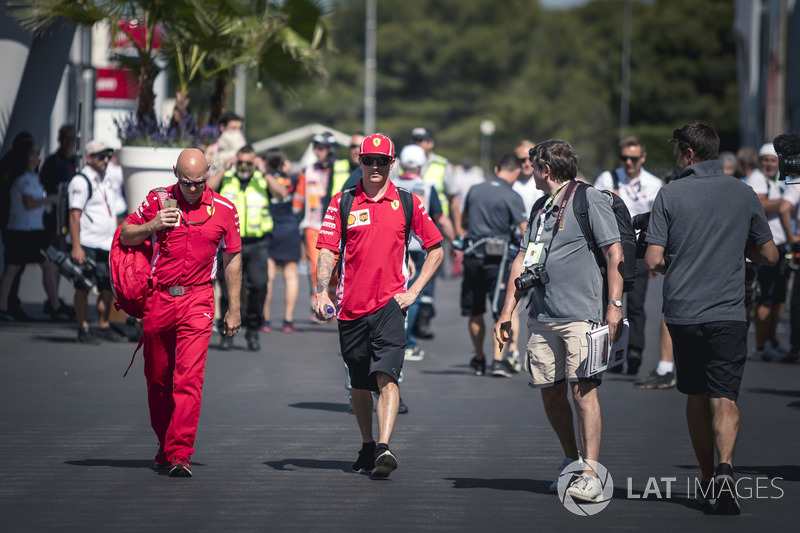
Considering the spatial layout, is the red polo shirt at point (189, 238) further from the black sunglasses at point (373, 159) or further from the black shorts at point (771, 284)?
the black shorts at point (771, 284)

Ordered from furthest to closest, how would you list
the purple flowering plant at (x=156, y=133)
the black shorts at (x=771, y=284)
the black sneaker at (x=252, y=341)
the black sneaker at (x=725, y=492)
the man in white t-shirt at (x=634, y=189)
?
the purple flowering plant at (x=156, y=133) < the black sneaker at (x=252, y=341) < the black shorts at (x=771, y=284) < the man in white t-shirt at (x=634, y=189) < the black sneaker at (x=725, y=492)

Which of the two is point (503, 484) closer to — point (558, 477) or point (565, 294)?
point (558, 477)

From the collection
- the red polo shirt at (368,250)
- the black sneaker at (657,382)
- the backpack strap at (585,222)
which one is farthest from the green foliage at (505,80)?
the backpack strap at (585,222)

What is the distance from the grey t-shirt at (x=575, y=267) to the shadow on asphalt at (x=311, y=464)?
5.12ft

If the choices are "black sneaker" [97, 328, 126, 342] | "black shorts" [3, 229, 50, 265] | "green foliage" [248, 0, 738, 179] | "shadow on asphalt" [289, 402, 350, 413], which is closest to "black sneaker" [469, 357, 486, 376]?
"shadow on asphalt" [289, 402, 350, 413]

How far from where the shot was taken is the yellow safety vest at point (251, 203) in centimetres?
1252

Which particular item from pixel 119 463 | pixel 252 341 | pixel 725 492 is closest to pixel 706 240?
pixel 725 492


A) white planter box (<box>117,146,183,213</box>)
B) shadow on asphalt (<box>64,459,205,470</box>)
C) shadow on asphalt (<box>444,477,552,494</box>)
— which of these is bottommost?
shadow on asphalt (<box>64,459,205,470</box>)

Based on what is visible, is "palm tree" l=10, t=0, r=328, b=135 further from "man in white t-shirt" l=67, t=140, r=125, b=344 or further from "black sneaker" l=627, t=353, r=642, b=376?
"black sneaker" l=627, t=353, r=642, b=376

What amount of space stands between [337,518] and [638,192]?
6.01 meters

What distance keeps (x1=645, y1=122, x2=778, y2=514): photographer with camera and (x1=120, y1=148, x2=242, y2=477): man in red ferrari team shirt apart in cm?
254

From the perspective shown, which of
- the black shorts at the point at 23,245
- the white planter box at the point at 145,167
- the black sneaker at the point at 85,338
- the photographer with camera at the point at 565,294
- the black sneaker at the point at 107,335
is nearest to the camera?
the photographer with camera at the point at 565,294

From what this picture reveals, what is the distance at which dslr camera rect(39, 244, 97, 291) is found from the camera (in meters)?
12.5

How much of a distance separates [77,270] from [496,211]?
14.4ft
